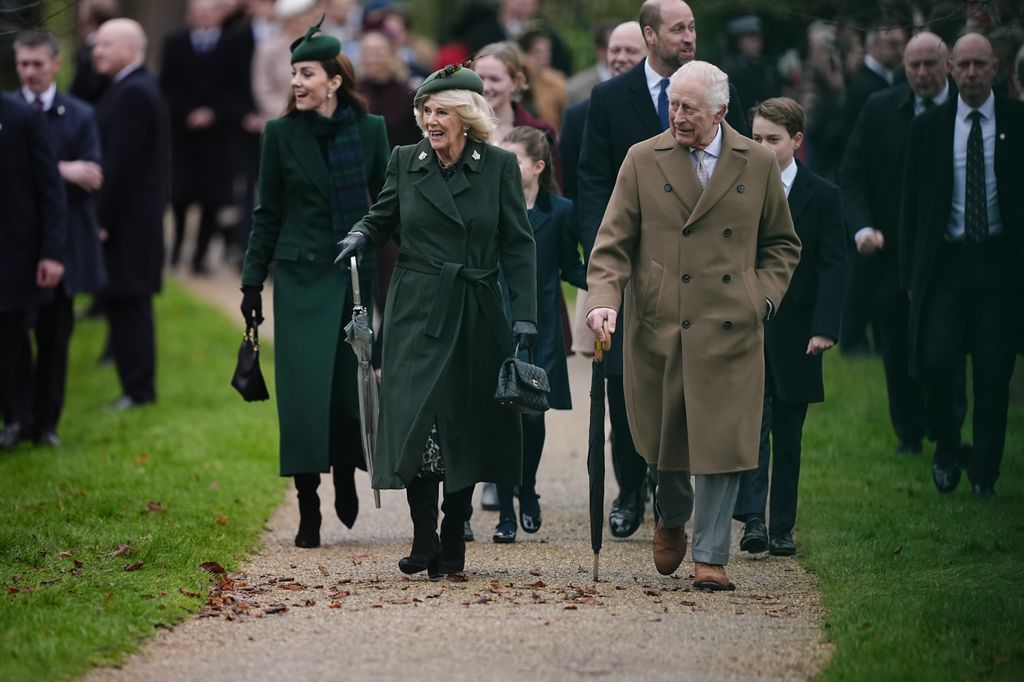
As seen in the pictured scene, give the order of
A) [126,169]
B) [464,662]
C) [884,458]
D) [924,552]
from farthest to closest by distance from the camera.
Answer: [126,169] → [884,458] → [924,552] → [464,662]

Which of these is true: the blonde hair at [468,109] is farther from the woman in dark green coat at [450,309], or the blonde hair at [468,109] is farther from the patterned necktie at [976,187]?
the patterned necktie at [976,187]

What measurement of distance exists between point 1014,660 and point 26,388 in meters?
7.58

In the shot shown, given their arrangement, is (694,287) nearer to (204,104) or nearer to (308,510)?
(308,510)

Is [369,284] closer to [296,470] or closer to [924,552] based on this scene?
[296,470]

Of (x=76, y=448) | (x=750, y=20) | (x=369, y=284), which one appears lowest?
(x=76, y=448)

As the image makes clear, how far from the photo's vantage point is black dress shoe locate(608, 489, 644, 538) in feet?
29.4

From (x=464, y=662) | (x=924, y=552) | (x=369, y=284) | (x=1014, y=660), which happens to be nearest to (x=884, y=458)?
(x=924, y=552)

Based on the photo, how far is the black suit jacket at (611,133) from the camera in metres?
8.82

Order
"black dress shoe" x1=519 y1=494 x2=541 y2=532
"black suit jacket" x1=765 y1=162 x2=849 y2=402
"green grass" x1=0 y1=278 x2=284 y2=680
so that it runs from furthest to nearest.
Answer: "black dress shoe" x1=519 y1=494 x2=541 y2=532 < "black suit jacket" x1=765 y1=162 x2=849 y2=402 < "green grass" x1=0 y1=278 x2=284 y2=680

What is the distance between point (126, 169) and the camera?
1312 centimetres

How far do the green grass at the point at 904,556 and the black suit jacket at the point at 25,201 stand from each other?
478cm

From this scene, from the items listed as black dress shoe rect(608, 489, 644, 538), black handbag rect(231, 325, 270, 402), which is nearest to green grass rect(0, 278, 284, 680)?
black handbag rect(231, 325, 270, 402)

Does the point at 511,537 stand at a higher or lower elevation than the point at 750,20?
lower

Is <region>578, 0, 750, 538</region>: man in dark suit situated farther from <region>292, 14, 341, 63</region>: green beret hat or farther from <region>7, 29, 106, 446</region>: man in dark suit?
<region>7, 29, 106, 446</region>: man in dark suit
